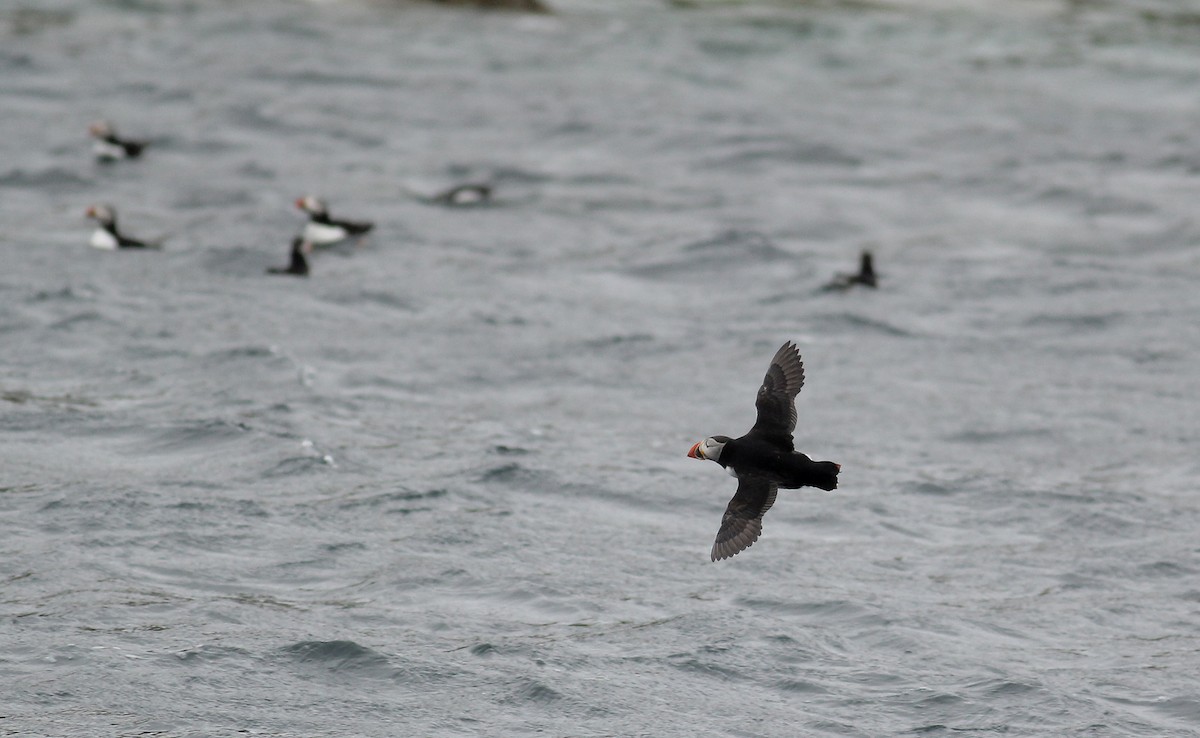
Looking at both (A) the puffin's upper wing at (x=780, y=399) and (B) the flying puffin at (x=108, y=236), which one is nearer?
(A) the puffin's upper wing at (x=780, y=399)

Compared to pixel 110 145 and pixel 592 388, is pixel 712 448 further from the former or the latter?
pixel 110 145

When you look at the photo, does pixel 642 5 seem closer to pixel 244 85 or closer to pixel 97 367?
Answer: pixel 244 85

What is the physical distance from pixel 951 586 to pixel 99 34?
21.5 metres

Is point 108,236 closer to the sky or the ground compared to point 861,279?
closer to the ground

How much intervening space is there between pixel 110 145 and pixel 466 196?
4.83m

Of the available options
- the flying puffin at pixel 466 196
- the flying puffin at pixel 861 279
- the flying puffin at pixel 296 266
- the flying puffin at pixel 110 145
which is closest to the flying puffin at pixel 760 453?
the flying puffin at pixel 861 279

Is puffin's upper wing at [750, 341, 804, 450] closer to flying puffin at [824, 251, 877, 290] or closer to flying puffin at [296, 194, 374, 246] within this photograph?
flying puffin at [824, 251, 877, 290]

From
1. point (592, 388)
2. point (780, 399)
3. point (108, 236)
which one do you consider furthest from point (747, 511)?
point (108, 236)

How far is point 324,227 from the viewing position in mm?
19016

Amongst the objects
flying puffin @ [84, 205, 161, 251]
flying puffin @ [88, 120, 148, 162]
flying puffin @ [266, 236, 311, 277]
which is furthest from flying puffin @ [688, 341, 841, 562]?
flying puffin @ [88, 120, 148, 162]

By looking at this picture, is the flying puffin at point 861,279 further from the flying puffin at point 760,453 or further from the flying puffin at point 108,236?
the flying puffin at point 760,453

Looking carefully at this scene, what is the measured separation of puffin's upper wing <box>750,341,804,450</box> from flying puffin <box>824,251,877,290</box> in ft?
→ 30.2

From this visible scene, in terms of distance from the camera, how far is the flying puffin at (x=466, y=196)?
2083cm

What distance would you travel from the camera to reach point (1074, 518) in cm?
1260
